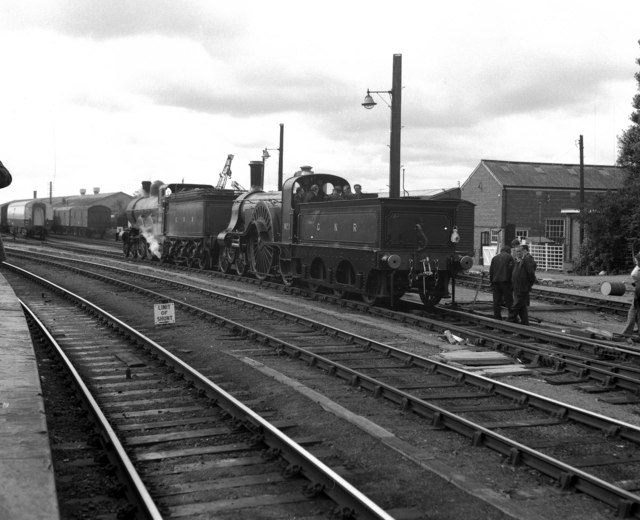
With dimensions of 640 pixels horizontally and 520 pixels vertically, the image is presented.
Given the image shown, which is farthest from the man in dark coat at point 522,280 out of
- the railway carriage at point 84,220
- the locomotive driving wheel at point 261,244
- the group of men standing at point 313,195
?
the railway carriage at point 84,220

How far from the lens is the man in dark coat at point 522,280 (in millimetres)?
12789

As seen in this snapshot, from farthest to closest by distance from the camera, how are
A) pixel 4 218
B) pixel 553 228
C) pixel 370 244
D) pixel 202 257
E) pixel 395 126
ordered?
pixel 4 218 < pixel 553 228 < pixel 202 257 < pixel 395 126 < pixel 370 244

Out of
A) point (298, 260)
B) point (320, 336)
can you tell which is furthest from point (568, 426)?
point (298, 260)

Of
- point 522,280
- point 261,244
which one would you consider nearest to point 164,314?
point 522,280

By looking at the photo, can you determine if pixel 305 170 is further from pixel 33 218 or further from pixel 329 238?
pixel 33 218

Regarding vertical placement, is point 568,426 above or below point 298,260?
below

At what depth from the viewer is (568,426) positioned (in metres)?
6.68

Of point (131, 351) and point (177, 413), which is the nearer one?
point (177, 413)

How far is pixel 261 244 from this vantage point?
2028cm

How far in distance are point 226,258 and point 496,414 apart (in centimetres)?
1723

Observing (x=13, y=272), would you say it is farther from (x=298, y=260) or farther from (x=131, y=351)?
(x=131, y=351)

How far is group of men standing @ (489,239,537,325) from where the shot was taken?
12.8m

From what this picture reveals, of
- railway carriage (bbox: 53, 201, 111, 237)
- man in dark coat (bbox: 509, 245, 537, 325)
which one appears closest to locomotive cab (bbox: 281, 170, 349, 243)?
man in dark coat (bbox: 509, 245, 537, 325)

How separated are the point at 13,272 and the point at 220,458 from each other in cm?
2141
